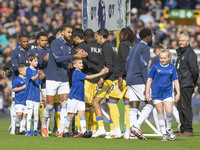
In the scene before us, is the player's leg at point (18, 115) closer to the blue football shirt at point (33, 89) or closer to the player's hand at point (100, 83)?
the blue football shirt at point (33, 89)

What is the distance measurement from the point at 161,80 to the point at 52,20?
46.8ft

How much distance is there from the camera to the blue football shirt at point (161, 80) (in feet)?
34.2

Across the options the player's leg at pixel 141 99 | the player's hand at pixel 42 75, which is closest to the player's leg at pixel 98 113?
the player's leg at pixel 141 99

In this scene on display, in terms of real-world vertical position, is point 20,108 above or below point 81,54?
below

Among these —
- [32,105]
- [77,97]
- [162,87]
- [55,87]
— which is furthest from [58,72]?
[162,87]

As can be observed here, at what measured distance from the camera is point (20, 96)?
42.5 feet

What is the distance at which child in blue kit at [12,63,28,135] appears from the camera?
12.8 metres

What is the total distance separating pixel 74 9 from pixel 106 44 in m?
14.6

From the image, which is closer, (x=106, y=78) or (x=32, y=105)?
(x=106, y=78)

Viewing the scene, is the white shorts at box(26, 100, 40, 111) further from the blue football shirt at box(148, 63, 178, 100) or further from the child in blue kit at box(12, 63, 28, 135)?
the blue football shirt at box(148, 63, 178, 100)

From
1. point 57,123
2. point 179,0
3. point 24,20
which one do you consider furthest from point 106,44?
point 179,0

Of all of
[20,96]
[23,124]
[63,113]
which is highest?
[20,96]

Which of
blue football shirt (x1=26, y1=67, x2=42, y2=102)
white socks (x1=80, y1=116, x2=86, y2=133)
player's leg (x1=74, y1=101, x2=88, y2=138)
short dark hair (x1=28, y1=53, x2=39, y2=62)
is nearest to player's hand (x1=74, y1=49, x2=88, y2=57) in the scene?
player's leg (x1=74, y1=101, x2=88, y2=138)

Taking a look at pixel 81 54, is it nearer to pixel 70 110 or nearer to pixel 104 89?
pixel 104 89
